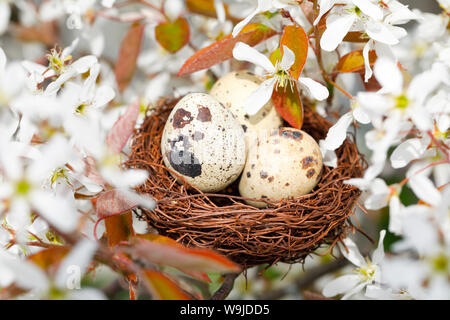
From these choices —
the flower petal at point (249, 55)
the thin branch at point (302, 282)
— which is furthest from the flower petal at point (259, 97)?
the thin branch at point (302, 282)

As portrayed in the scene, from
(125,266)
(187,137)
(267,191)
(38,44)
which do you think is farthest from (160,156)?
(38,44)

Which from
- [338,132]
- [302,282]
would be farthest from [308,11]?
[302,282]

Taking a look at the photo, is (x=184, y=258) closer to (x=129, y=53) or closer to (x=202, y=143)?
(x=202, y=143)

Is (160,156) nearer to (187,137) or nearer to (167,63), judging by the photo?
(187,137)

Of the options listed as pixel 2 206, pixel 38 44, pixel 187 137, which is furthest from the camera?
pixel 38 44

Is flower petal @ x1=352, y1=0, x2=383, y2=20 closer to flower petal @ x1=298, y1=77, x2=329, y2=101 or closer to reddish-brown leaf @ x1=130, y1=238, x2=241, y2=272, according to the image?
flower petal @ x1=298, y1=77, x2=329, y2=101

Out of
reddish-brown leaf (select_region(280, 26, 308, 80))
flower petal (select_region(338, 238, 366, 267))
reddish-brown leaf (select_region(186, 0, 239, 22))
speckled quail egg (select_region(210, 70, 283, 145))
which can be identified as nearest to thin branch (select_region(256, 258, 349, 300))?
flower petal (select_region(338, 238, 366, 267))
